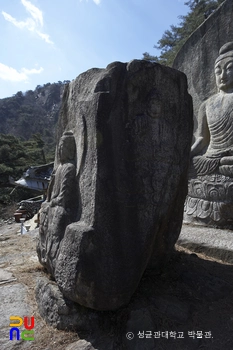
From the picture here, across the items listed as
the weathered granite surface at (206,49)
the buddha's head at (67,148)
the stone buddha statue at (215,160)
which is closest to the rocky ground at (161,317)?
the buddha's head at (67,148)

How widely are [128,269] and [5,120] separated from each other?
5514 centimetres

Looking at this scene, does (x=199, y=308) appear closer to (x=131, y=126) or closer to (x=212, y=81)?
(x=131, y=126)

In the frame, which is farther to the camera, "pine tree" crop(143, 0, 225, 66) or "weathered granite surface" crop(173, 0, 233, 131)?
"pine tree" crop(143, 0, 225, 66)

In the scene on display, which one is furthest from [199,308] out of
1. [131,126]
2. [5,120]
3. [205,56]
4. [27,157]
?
[5,120]

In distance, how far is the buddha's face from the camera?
14.4 feet

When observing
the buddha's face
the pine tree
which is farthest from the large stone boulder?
the pine tree

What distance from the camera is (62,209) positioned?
225 cm

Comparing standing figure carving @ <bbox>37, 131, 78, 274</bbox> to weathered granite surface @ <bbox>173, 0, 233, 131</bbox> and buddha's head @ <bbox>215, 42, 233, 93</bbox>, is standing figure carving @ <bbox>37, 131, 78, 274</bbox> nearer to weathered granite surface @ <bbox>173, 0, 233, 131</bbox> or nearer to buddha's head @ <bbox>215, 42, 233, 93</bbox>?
buddha's head @ <bbox>215, 42, 233, 93</bbox>

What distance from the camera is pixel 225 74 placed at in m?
4.44

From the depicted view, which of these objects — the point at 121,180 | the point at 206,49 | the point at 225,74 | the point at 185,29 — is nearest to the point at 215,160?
the point at 225,74

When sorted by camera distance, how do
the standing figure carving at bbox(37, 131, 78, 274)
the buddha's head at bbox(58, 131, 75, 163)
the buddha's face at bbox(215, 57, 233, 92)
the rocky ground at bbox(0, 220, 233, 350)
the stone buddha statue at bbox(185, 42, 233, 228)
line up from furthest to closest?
the buddha's face at bbox(215, 57, 233, 92), the stone buddha statue at bbox(185, 42, 233, 228), the buddha's head at bbox(58, 131, 75, 163), the standing figure carving at bbox(37, 131, 78, 274), the rocky ground at bbox(0, 220, 233, 350)

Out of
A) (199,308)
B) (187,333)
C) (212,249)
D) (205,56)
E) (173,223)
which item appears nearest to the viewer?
(187,333)

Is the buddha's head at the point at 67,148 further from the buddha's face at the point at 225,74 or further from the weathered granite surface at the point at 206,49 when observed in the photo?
the weathered granite surface at the point at 206,49

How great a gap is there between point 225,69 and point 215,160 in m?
1.54
